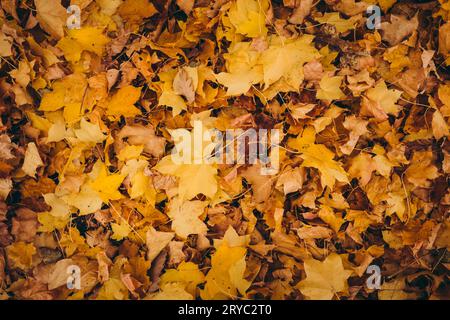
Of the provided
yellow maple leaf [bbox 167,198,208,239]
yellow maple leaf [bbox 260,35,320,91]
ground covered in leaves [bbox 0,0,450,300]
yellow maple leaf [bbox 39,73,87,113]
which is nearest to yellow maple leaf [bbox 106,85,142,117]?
ground covered in leaves [bbox 0,0,450,300]

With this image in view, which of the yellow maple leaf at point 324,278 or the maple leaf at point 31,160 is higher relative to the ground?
the maple leaf at point 31,160

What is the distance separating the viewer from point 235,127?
1226mm

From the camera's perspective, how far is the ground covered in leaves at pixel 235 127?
1.20 m

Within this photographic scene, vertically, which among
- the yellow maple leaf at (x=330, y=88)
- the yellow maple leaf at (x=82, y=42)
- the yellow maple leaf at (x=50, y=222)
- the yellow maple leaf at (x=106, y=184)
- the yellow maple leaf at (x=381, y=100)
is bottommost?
the yellow maple leaf at (x=50, y=222)

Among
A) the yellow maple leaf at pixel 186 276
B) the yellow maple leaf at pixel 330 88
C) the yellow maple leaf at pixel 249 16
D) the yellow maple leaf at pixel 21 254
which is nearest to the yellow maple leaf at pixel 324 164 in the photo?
the yellow maple leaf at pixel 330 88

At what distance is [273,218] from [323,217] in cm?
17

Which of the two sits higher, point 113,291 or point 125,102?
point 125,102

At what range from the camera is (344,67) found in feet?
3.98

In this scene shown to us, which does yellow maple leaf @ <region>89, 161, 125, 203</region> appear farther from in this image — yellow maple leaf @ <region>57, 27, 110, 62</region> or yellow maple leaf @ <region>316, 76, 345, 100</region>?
yellow maple leaf @ <region>316, 76, 345, 100</region>

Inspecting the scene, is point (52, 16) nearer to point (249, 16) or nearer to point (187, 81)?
point (187, 81)

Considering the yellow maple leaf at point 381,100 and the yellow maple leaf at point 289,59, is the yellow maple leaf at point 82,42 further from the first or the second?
the yellow maple leaf at point 381,100

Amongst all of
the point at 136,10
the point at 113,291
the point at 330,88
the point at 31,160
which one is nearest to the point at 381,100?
the point at 330,88

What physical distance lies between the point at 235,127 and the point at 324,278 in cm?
59
